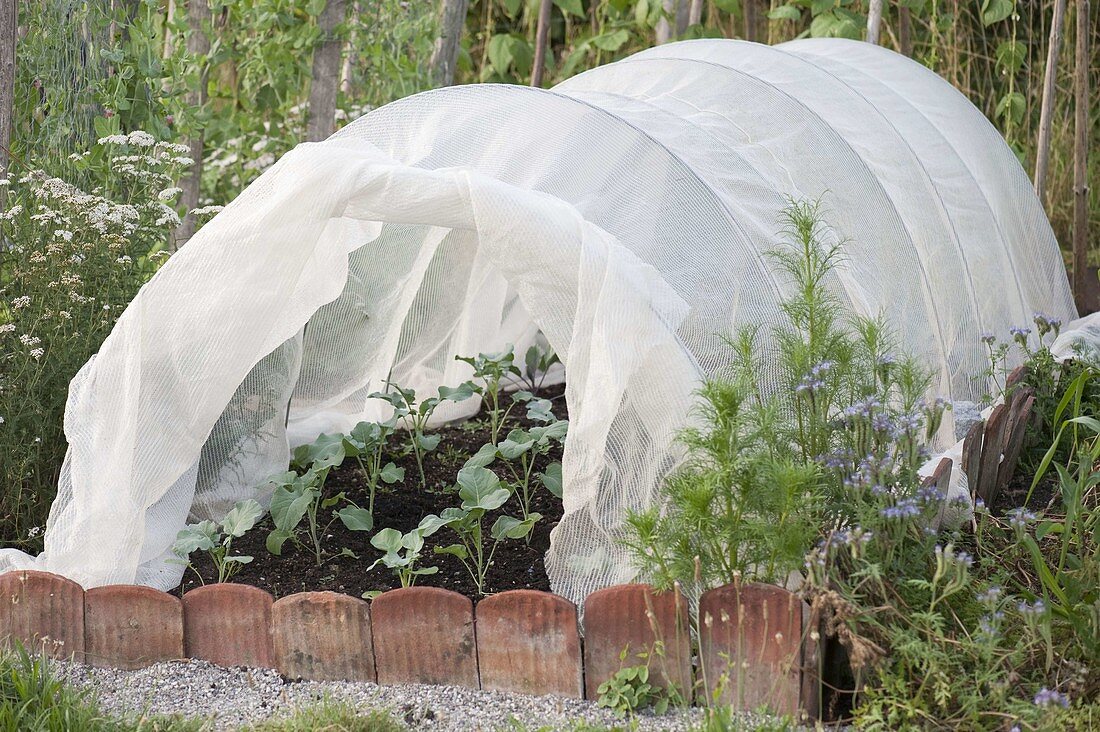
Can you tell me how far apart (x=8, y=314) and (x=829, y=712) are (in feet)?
8.58

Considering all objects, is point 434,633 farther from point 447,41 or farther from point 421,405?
point 447,41

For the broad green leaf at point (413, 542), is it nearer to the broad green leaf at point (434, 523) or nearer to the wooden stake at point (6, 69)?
the broad green leaf at point (434, 523)

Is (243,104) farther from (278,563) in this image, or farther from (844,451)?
(844,451)

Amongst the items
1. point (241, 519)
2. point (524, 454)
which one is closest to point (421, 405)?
point (524, 454)

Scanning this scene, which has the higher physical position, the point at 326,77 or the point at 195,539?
the point at 326,77

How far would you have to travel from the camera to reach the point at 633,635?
7.92 ft

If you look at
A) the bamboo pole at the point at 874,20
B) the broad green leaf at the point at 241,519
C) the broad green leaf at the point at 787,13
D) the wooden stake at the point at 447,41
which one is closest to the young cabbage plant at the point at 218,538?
the broad green leaf at the point at 241,519

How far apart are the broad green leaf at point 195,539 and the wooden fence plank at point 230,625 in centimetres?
15

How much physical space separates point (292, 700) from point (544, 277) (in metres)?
1.08

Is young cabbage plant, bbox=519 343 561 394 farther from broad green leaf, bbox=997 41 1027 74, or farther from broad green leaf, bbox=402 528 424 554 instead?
broad green leaf, bbox=997 41 1027 74

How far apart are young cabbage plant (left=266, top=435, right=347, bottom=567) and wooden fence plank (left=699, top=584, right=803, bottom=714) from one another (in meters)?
1.09

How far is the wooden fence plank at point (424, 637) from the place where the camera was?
250cm

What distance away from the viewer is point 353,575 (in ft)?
9.58

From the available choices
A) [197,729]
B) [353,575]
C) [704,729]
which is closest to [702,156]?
[353,575]
